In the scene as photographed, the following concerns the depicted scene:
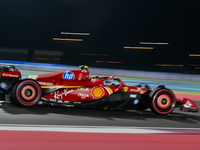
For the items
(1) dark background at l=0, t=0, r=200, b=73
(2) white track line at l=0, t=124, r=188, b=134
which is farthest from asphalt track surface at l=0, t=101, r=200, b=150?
(1) dark background at l=0, t=0, r=200, b=73

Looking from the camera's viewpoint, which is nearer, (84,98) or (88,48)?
(84,98)

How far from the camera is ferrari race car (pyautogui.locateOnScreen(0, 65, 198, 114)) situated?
5043 mm

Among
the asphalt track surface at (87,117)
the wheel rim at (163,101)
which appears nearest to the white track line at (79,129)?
the asphalt track surface at (87,117)

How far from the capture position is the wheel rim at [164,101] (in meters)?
5.48

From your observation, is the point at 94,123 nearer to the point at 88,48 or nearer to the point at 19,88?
the point at 19,88

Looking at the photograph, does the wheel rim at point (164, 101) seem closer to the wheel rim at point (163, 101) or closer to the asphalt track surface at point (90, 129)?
the wheel rim at point (163, 101)

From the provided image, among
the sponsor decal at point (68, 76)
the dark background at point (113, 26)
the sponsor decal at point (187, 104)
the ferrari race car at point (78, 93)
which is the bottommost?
the sponsor decal at point (187, 104)

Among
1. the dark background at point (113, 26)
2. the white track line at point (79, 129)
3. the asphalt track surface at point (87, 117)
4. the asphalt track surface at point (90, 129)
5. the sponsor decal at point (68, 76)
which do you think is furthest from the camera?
the dark background at point (113, 26)

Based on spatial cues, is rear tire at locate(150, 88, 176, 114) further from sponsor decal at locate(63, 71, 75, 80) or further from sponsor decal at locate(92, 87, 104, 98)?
sponsor decal at locate(63, 71, 75, 80)

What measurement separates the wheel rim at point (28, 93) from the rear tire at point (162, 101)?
2.61 m

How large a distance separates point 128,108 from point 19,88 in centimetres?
243

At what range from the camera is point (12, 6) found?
24.3 metres

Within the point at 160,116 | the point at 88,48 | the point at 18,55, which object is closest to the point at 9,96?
the point at 160,116

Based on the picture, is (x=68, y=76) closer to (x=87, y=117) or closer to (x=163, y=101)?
(x=87, y=117)
